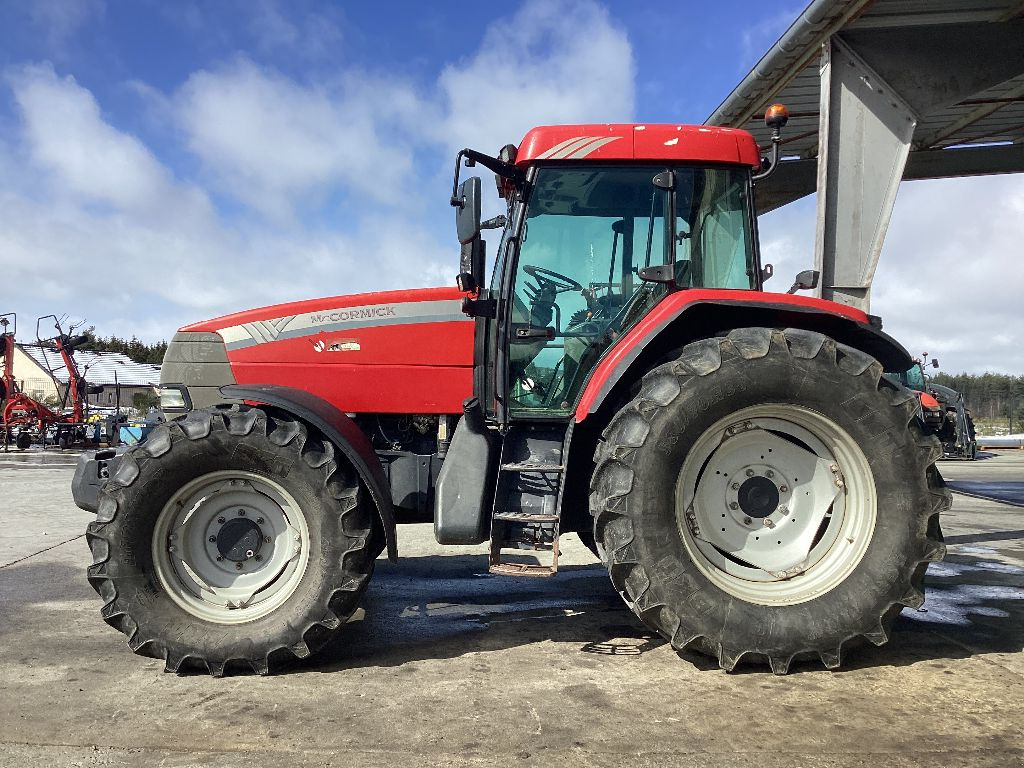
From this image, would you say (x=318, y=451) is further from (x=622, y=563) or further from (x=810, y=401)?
(x=810, y=401)

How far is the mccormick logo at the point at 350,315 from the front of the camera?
13.1ft

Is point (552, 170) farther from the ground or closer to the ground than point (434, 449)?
farther from the ground

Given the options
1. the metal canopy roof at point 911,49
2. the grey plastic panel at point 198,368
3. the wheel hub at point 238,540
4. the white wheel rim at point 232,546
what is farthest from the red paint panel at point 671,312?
the metal canopy roof at point 911,49

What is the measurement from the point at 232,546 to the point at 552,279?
2.03m

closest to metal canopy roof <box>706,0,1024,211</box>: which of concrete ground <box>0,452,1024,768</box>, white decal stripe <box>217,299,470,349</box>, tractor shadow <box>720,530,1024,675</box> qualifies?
tractor shadow <box>720,530,1024,675</box>

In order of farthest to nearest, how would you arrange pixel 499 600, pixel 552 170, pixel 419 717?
pixel 499 600 < pixel 552 170 < pixel 419 717

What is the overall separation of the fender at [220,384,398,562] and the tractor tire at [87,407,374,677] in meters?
0.07

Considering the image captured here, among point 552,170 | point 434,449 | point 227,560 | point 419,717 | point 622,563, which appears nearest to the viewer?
point 419,717

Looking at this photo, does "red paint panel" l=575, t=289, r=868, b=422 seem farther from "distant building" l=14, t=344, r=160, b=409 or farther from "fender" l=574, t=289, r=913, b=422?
"distant building" l=14, t=344, r=160, b=409

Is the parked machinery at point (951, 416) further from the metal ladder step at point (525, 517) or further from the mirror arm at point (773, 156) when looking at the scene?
the metal ladder step at point (525, 517)

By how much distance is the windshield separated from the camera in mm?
3850

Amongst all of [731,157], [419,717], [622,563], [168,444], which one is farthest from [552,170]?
[419,717]

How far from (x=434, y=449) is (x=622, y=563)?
135 cm

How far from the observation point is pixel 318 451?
11.2ft
